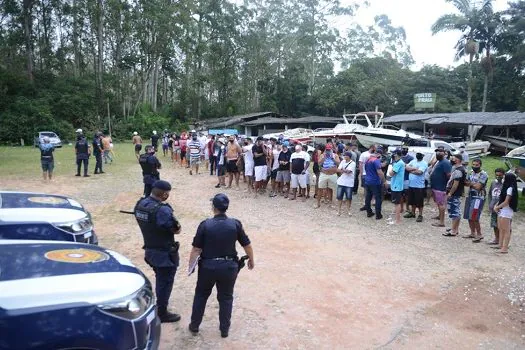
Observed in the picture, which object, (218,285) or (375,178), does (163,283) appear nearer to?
(218,285)

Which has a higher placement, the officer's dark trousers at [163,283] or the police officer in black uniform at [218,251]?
the police officer in black uniform at [218,251]

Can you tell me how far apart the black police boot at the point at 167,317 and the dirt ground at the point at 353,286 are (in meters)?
0.09

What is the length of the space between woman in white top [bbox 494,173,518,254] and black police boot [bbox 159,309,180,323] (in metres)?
5.56

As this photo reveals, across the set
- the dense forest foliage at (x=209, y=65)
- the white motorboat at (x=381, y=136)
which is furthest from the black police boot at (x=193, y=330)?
the dense forest foliage at (x=209, y=65)

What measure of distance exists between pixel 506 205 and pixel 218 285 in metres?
5.32

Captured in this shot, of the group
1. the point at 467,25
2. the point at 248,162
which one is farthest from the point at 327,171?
the point at 467,25

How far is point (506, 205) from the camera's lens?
701cm

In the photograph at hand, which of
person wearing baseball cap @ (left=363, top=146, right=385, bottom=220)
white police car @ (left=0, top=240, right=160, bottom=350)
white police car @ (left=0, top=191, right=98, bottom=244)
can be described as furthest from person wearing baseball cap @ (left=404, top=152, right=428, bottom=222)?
white police car @ (left=0, top=240, right=160, bottom=350)

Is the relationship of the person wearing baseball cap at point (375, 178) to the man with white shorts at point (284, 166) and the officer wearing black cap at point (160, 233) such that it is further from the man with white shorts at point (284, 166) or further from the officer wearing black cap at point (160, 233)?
the officer wearing black cap at point (160, 233)

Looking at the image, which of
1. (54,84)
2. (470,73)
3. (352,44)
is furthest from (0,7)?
(470,73)

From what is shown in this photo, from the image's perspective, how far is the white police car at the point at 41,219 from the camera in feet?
14.8

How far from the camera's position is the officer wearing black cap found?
13.9ft

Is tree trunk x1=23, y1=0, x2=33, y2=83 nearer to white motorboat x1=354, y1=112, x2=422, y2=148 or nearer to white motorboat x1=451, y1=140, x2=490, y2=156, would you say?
white motorboat x1=354, y1=112, x2=422, y2=148

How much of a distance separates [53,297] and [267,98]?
43.8 m
